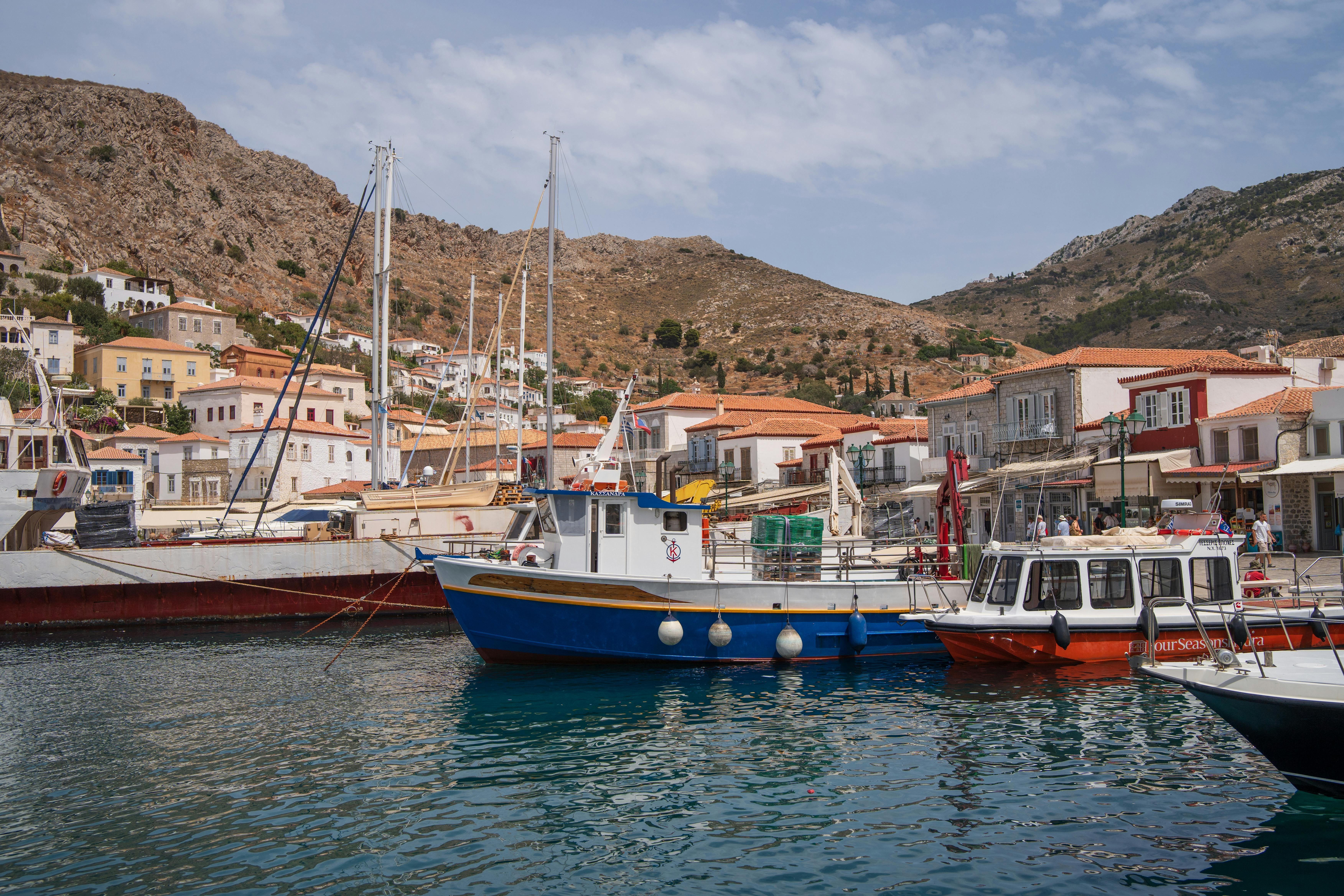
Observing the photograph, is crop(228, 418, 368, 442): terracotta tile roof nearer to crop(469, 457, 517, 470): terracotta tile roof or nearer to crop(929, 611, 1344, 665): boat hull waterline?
crop(469, 457, 517, 470): terracotta tile roof

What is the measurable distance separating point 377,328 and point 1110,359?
28302 millimetres

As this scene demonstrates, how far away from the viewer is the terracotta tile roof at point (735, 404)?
60.5 metres

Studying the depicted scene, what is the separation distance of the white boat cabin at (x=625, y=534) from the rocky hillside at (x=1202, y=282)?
77799mm

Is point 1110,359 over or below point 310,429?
over

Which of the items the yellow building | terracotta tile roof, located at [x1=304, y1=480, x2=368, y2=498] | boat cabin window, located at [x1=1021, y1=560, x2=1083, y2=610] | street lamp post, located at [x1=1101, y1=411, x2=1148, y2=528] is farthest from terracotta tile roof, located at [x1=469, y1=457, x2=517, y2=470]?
boat cabin window, located at [x1=1021, y1=560, x2=1083, y2=610]

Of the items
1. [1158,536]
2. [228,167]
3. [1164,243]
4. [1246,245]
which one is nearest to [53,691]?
[1158,536]

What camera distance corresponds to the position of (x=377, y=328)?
33844mm

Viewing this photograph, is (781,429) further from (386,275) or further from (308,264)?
(308,264)

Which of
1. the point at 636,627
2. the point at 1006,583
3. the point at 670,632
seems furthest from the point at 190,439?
the point at 1006,583

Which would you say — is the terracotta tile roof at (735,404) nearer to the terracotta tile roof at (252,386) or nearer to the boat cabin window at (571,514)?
the terracotta tile roof at (252,386)

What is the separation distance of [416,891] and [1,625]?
25713 millimetres

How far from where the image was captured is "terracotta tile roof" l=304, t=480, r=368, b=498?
49.7 m

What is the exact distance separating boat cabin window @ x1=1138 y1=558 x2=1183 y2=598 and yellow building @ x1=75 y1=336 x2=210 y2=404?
73.1 meters

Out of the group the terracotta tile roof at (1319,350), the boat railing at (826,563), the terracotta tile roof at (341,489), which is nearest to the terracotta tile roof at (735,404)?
the terracotta tile roof at (341,489)
